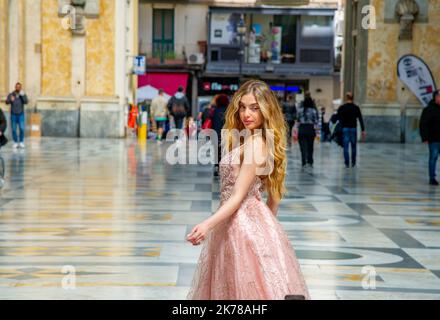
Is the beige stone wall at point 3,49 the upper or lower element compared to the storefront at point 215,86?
upper

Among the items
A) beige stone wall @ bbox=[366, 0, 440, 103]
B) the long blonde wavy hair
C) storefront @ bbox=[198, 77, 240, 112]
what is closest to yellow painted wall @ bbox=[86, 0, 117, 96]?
beige stone wall @ bbox=[366, 0, 440, 103]

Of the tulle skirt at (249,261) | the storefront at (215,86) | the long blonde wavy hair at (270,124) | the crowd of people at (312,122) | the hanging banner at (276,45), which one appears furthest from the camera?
the hanging banner at (276,45)

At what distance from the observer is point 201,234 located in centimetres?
578

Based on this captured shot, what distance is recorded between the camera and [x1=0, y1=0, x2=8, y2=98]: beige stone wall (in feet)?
112

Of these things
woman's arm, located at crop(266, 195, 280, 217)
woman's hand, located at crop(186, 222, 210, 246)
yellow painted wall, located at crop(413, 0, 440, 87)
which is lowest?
woman's hand, located at crop(186, 222, 210, 246)

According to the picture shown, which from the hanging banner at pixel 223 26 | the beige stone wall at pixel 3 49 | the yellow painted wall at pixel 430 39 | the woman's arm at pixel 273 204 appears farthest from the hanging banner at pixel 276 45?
the woman's arm at pixel 273 204

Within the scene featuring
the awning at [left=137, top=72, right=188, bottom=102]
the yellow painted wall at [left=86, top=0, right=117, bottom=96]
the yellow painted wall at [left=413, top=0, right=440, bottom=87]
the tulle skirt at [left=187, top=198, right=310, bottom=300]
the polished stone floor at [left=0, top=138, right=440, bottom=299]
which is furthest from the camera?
the awning at [left=137, top=72, right=188, bottom=102]

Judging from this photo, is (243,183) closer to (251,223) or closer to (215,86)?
(251,223)

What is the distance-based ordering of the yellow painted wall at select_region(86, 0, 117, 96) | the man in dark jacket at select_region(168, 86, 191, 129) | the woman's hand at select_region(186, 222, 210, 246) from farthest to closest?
the yellow painted wall at select_region(86, 0, 117, 96), the man in dark jacket at select_region(168, 86, 191, 129), the woman's hand at select_region(186, 222, 210, 246)

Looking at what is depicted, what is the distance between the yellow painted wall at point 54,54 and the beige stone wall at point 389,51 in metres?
10.4

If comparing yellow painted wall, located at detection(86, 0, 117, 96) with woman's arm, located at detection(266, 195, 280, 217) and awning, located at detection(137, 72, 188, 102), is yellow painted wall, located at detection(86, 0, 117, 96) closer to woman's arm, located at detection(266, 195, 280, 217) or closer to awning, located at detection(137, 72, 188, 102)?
awning, located at detection(137, 72, 188, 102)

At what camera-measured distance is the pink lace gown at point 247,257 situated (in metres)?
6.00

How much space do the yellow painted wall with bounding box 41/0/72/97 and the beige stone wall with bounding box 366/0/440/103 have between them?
1044 cm

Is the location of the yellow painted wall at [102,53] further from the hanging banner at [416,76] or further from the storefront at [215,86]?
the storefront at [215,86]
